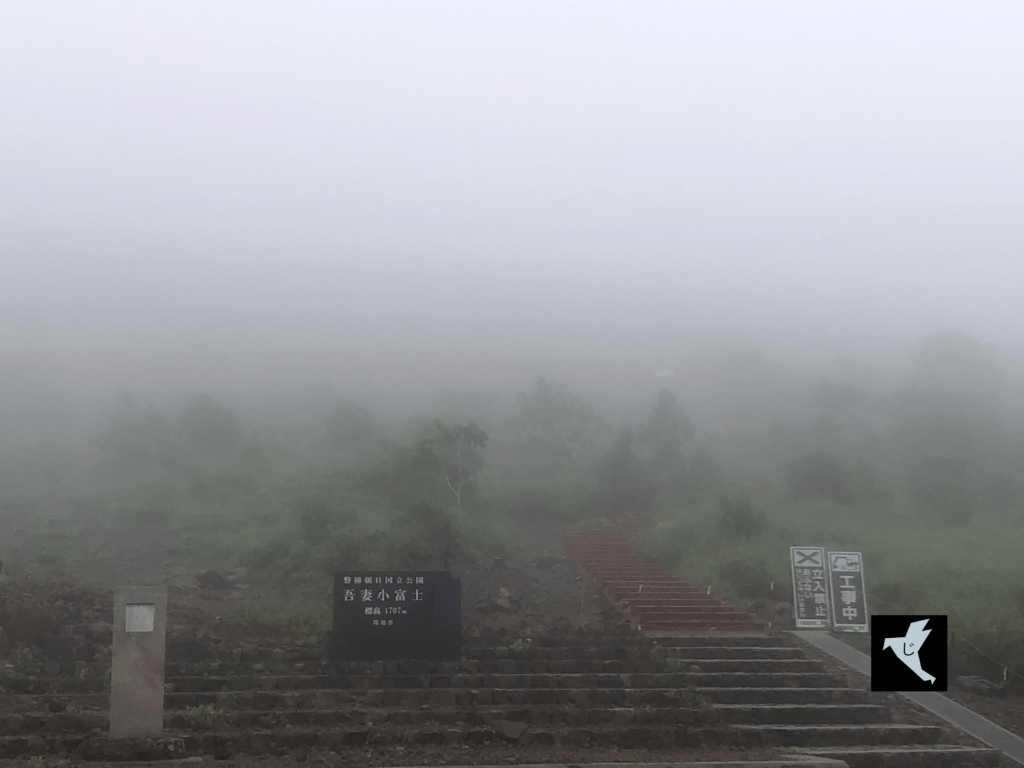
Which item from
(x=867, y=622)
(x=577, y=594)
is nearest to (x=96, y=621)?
(x=577, y=594)

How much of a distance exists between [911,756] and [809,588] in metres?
5.78

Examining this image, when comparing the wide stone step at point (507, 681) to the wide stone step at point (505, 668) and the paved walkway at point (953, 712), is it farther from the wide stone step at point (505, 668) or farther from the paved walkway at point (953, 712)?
the paved walkway at point (953, 712)

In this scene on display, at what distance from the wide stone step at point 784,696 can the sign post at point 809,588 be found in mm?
Result: 3334

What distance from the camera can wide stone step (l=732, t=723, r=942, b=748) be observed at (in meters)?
9.18

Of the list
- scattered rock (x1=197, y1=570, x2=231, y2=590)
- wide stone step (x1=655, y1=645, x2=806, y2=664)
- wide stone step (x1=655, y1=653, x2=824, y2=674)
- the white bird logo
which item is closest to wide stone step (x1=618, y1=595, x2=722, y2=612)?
wide stone step (x1=655, y1=645, x2=806, y2=664)

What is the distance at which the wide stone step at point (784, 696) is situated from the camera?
35.0 ft

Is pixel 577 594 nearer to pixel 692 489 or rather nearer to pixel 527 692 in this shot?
pixel 527 692

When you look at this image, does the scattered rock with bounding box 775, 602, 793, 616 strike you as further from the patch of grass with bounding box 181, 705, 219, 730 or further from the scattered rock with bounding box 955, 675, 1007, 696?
the patch of grass with bounding box 181, 705, 219, 730

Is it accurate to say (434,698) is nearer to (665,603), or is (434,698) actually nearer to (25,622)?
(25,622)

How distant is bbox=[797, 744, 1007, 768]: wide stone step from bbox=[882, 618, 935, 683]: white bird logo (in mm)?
1903

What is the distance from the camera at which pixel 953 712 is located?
1087 centimetres

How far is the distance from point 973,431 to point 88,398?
50651mm

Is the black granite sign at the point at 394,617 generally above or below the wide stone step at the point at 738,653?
above

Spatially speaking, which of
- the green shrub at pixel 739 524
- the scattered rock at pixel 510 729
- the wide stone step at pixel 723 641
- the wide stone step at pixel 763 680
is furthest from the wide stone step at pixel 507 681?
the green shrub at pixel 739 524
